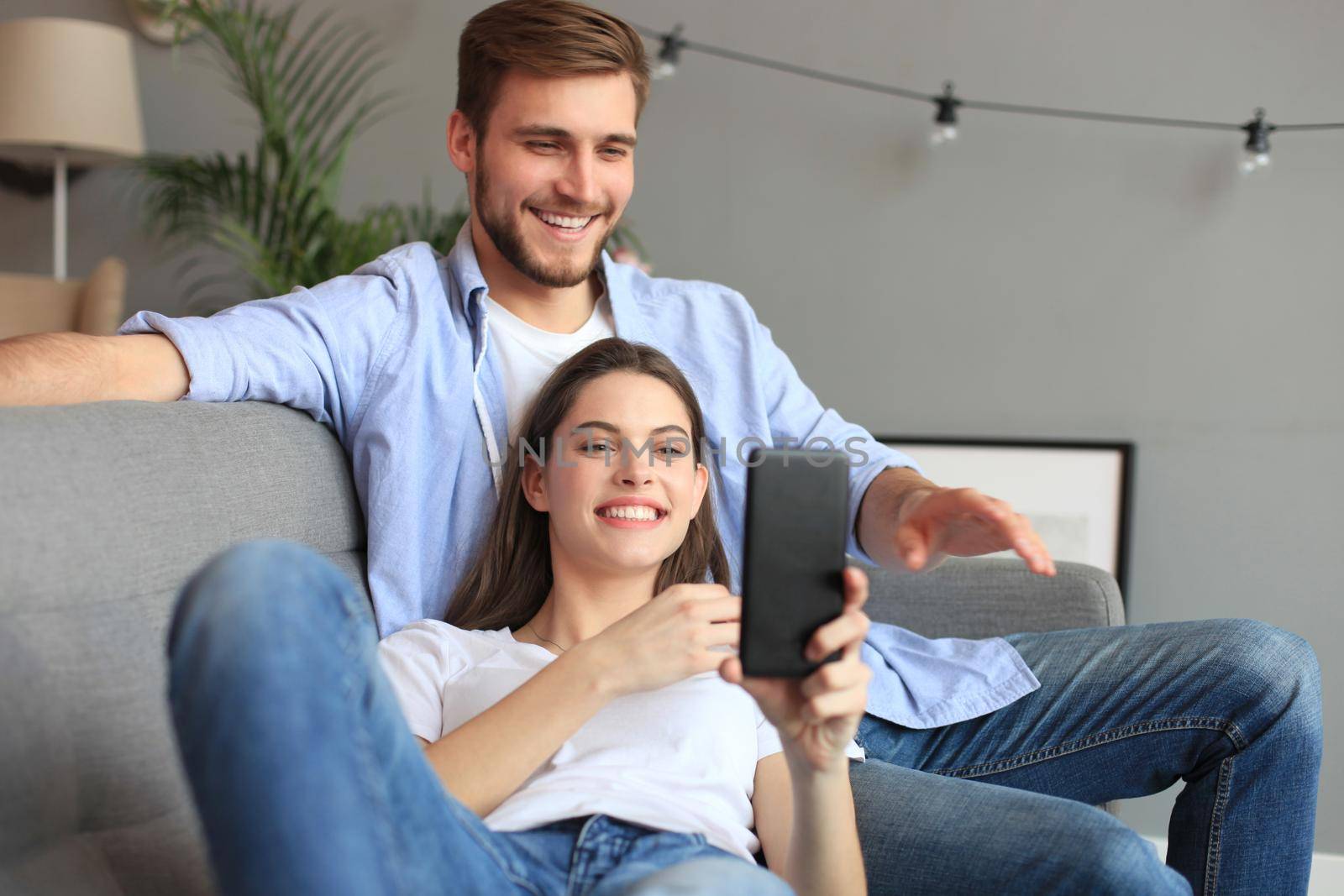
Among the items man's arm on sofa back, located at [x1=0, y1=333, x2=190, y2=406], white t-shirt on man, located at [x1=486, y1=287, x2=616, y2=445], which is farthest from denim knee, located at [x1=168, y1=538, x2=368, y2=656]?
white t-shirt on man, located at [x1=486, y1=287, x2=616, y2=445]

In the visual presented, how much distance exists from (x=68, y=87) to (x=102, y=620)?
2212 mm

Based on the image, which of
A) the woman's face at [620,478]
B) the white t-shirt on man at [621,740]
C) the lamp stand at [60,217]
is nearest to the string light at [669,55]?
the woman's face at [620,478]

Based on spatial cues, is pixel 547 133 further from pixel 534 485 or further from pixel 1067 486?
pixel 1067 486

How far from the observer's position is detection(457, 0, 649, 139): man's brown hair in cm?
148

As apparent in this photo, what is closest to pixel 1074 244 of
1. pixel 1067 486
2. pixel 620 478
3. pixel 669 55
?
pixel 1067 486

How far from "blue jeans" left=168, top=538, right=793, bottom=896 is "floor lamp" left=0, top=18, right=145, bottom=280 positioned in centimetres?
242

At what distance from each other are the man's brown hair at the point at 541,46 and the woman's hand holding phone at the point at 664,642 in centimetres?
77

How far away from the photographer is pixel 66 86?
2.71 metres

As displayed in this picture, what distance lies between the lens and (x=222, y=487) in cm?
115

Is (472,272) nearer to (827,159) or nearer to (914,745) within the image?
(914,745)

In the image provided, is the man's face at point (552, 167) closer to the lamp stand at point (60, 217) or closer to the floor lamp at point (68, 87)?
the floor lamp at point (68, 87)

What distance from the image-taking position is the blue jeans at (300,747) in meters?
0.68

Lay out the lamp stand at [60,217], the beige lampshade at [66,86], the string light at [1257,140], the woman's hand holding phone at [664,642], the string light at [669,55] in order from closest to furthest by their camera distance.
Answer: the woman's hand holding phone at [664,642]
the string light at [1257,140]
the string light at [669,55]
the beige lampshade at [66,86]
the lamp stand at [60,217]

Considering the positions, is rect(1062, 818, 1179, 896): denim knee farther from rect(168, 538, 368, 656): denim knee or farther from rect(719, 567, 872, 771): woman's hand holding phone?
rect(168, 538, 368, 656): denim knee
